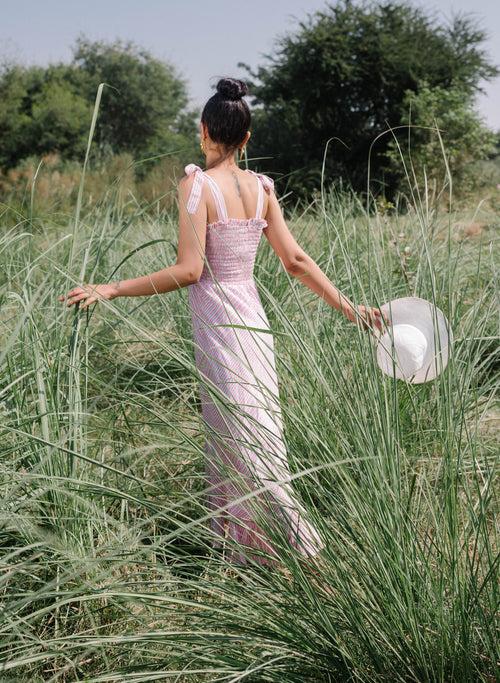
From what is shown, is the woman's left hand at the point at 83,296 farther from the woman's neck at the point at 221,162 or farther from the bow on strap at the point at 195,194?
the woman's neck at the point at 221,162

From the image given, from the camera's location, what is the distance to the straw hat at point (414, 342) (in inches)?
77.7

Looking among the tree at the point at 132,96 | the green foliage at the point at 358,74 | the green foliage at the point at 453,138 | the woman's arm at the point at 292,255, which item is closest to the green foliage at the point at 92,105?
the tree at the point at 132,96

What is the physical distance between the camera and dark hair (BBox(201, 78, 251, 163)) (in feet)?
7.91

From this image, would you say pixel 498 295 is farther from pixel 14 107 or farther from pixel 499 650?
pixel 14 107

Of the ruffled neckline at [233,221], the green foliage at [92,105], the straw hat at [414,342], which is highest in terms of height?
the green foliage at [92,105]

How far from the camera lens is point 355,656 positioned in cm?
157

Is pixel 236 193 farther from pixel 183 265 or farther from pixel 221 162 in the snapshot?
pixel 183 265

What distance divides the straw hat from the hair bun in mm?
806

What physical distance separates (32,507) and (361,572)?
0.86 meters

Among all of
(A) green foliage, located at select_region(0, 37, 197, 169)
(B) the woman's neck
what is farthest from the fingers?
(A) green foliage, located at select_region(0, 37, 197, 169)

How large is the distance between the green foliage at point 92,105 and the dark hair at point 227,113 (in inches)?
1167

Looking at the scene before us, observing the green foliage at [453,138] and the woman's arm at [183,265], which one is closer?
the woman's arm at [183,265]

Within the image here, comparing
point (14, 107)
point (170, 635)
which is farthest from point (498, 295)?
point (14, 107)

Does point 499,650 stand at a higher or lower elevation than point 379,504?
lower
